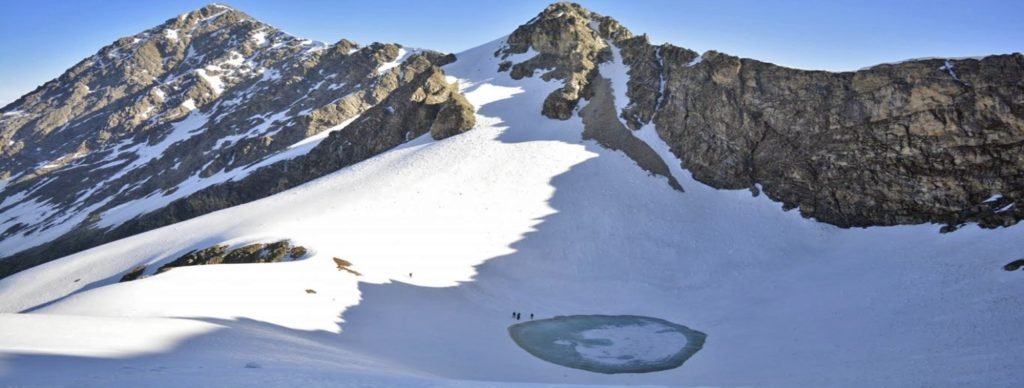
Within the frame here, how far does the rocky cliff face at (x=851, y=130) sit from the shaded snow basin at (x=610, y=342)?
23641mm

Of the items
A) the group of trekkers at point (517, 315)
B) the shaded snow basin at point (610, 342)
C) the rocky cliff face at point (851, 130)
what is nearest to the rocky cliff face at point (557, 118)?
the rocky cliff face at point (851, 130)

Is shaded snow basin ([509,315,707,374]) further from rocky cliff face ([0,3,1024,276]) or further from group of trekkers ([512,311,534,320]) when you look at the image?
rocky cliff face ([0,3,1024,276])

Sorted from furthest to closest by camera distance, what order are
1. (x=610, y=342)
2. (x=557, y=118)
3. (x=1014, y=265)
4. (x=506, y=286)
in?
(x=557, y=118), (x=506, y=286), (x=1014, y=265), (x=610, y=342)

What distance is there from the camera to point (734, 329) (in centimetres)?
3153

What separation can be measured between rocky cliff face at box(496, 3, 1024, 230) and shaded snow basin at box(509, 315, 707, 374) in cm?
2364

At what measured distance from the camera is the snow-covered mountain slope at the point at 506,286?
55.6 feet

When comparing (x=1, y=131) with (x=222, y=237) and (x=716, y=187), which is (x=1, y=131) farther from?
(x=716, y=187)

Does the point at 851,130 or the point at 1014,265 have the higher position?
the point at 851,130

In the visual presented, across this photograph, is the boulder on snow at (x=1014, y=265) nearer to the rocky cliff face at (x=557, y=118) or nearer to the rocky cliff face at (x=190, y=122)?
the rocky cliff face at (x=557, y=118)

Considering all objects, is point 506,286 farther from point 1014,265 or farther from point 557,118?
point 557,118

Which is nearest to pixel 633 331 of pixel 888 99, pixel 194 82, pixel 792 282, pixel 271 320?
pixel 792 282

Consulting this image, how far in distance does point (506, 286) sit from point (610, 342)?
10397 millimetres

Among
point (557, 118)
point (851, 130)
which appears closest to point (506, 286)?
point (851, 130)

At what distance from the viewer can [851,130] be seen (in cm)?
4775
